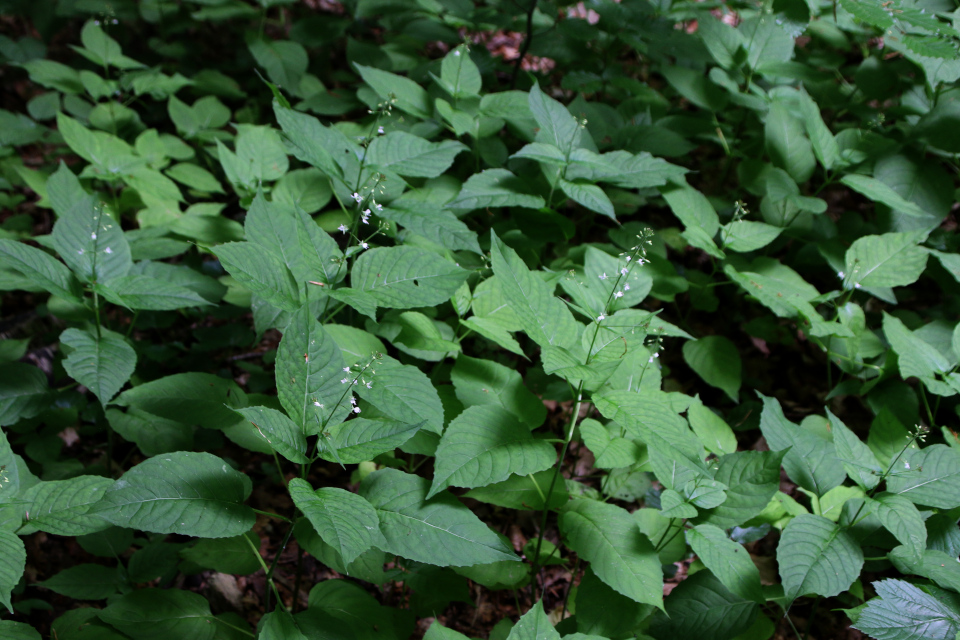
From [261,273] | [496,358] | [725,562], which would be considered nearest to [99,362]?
[261,273]

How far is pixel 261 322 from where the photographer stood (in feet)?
7.61

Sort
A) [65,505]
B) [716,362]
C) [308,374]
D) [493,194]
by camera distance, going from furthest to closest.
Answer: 1. [716,362]
2. [493,194]
3. [65,505]
4. [308,374]

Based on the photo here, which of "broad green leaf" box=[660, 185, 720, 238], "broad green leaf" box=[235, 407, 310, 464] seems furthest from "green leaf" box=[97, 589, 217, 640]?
"broad green leaf" box=[660, 185, 720, 238]

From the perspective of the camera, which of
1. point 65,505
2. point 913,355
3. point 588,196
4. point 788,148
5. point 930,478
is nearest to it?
point 65,505

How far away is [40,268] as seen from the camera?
6.98 ft

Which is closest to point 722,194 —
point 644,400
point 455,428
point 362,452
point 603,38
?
point 603,38

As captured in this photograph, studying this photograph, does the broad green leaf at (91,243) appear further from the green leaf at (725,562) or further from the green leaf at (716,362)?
the green leaf at (716,362)

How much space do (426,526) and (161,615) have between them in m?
0.94

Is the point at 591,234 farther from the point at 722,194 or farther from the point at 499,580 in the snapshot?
the point at 499,580

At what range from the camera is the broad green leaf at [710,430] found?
2.30m

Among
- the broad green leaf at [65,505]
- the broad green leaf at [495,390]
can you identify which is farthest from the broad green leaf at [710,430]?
the broad green leaf at [65,505]

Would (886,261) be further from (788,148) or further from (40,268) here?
(40,268)

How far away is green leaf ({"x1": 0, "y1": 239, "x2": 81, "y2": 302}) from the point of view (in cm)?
204

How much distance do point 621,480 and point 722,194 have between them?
7.62 feet
